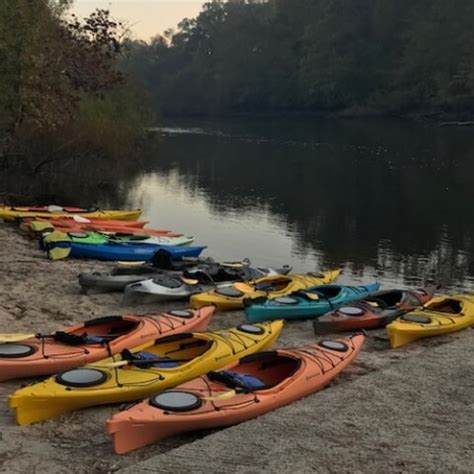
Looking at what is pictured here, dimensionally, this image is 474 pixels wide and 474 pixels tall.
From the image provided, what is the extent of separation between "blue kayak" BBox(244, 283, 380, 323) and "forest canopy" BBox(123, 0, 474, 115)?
36.4m

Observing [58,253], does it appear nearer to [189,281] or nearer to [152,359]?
[189,281]

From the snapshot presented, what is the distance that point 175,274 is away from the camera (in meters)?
9.59

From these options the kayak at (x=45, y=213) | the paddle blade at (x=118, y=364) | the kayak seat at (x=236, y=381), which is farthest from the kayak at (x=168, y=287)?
the kayak at (x=45, y=213)

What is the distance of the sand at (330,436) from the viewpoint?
14.2ft

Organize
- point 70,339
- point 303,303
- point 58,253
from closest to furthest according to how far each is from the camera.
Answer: point 70,339 < point 303,303 < point 58,253

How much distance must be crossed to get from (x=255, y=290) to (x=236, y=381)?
3838 millimetres

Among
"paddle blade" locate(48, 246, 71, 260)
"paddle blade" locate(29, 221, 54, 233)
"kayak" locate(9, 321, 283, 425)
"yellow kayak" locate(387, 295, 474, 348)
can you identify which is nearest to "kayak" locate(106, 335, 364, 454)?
"kayak" locate(9, 321, 283, 425)

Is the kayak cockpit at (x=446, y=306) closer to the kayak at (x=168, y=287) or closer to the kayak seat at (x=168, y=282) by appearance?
the kayak at (x=168, y=287)

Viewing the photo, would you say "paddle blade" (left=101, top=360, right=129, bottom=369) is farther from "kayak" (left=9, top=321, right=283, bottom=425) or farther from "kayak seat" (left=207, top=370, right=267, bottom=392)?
"kayak seat" (left=207, top=370, right=267, bottom=392)

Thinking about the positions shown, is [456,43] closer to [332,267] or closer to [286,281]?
[332,267]

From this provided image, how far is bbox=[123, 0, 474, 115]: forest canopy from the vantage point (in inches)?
2042

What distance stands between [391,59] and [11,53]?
1954 inches

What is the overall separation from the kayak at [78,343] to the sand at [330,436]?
214mm

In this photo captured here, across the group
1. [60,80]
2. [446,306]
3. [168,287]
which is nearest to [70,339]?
[168,287]
